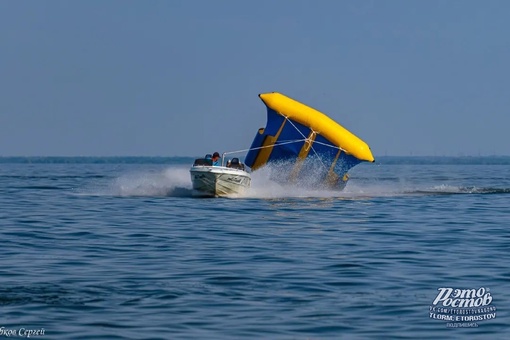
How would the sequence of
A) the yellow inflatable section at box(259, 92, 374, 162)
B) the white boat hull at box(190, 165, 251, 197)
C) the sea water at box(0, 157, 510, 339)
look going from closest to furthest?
the sea water at box(0, 157, 510, 339) < the white boat hull at box(190, 165, 251, 197) < the yellow inflatable section at box(259, 92, 374, 162)

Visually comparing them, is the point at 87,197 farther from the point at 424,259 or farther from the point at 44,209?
the point at 424,259

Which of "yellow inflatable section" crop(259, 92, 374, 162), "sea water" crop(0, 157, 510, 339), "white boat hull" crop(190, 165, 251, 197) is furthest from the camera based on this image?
"yellow inflatable section" crop(259, 92, 374, 162)

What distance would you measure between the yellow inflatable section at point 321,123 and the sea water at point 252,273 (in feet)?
30.3

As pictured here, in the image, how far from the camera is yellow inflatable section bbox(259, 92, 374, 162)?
45781 millimetres

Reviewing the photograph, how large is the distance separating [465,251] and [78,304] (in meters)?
10.7

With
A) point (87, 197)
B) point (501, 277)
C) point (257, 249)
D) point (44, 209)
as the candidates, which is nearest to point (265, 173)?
point (87, 197)

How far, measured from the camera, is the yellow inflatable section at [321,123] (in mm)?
45781

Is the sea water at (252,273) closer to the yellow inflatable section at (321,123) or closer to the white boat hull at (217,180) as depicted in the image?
the white boat hull at (217,180)

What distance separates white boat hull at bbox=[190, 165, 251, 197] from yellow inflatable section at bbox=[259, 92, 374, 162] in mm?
4826

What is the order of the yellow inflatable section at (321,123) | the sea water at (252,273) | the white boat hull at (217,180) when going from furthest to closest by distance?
the yellow inflatable section at (321,123) < the white boat hull at (217,180) < the sea water at (252,273)

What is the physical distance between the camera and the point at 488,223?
32000 mm

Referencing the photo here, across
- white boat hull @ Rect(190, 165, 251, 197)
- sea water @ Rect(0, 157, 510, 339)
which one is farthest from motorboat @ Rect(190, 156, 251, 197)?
sea water @ Rect(0, 157, 510, 339)

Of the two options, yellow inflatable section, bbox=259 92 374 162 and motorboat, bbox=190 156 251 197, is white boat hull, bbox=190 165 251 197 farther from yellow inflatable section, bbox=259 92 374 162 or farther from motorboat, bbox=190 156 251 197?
yellow inflatable section, bbox=259 92 374 162

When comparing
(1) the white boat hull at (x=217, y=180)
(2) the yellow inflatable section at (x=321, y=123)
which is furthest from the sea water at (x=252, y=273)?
(2) the yellow inflatable section at (x=321, y=123)
